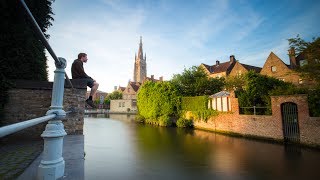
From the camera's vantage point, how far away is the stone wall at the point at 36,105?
6695 mm

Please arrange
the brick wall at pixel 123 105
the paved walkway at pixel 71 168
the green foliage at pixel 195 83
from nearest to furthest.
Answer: the paved walkway at pixel 71 168, the green foliage at pixel 195 83, the brick wall at pixel 123 105

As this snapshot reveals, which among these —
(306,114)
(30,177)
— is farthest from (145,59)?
(30,177)

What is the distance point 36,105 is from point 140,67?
8309cm

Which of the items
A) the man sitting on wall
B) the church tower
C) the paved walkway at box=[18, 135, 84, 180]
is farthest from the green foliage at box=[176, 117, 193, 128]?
the church tower

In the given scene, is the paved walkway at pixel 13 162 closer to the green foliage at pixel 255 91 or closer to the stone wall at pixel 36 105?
the stone wall at pixel 36 105

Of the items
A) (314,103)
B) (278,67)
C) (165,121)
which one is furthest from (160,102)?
(278,67)

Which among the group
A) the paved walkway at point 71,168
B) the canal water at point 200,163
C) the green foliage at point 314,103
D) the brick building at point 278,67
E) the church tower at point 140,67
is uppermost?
the church tower at point 140,67

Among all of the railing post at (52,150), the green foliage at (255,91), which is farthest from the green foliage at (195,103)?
the railing post at (52,150)

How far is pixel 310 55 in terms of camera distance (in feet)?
39.2

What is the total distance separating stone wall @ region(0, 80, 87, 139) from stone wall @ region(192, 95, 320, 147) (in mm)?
12705

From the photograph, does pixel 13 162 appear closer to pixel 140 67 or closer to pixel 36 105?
pixel 36 105

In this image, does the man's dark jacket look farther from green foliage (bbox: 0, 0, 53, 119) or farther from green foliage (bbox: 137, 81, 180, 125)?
green foliage (bbox: 137, 81, 180, 125)

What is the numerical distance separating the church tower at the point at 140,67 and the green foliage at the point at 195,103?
66.3 metres

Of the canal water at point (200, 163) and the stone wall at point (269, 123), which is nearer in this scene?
the canal water at point (200, 163)
